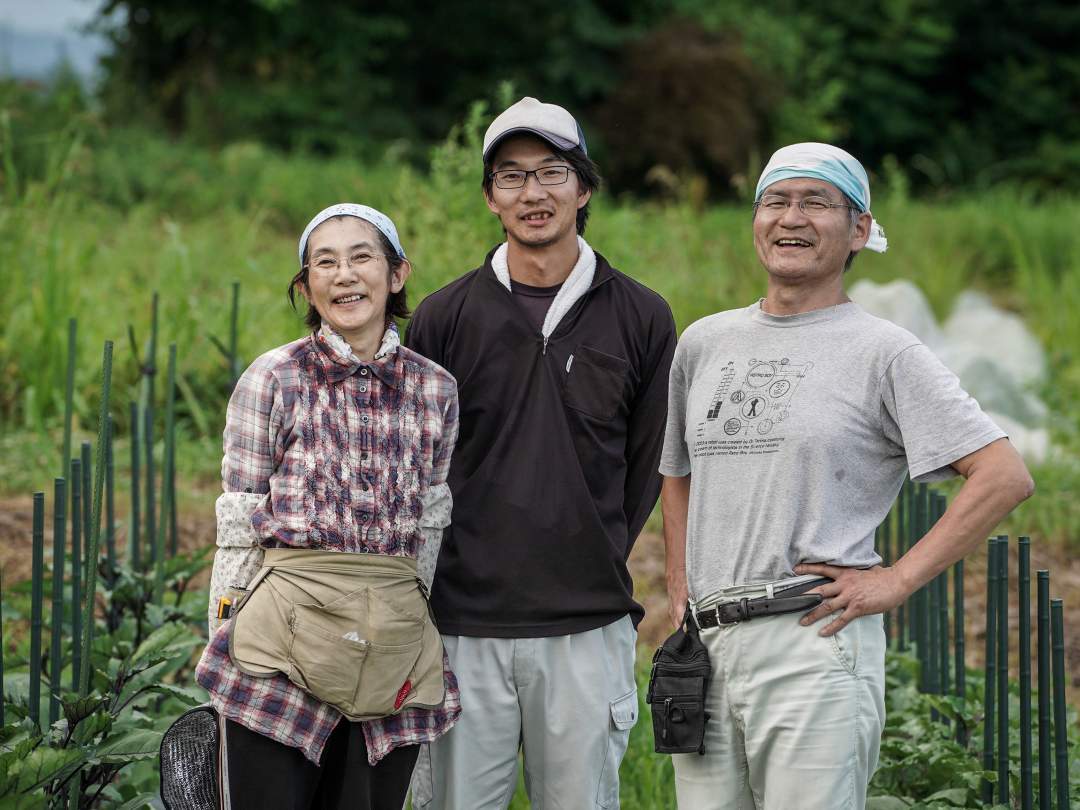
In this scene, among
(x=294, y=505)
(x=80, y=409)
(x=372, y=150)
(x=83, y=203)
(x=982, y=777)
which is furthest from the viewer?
(x=372, y=150)

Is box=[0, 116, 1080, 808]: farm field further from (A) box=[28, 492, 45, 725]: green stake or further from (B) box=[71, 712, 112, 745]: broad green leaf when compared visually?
(B) box=[71, 712, 112, 745]: broad green leaf

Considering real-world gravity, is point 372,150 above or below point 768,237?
above

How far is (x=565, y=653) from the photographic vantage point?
9.09ft

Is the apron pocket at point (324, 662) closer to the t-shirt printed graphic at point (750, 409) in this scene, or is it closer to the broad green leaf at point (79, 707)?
the broad green leaf at point (79, 707)

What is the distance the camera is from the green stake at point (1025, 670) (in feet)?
9.33

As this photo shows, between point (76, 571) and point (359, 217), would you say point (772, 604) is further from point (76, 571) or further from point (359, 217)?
point (76, 571)

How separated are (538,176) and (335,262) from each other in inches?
20.8

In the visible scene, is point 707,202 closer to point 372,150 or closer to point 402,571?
point 372,150

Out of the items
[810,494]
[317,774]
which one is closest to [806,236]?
[810,494]

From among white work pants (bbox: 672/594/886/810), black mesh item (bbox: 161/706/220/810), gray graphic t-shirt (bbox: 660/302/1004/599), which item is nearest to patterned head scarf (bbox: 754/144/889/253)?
gray graphic t-shirt (bbox: 660/302/1004/599)

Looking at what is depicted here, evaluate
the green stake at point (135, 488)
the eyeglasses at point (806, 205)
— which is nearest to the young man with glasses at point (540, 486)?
the eyeglasses at point (806, 205)

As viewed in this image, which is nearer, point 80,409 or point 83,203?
point 80,409

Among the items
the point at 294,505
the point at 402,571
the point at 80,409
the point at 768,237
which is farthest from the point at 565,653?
the point at 80,409

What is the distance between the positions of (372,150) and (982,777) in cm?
1480
